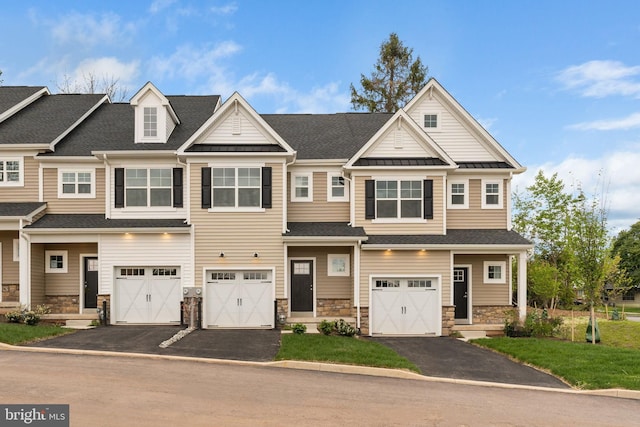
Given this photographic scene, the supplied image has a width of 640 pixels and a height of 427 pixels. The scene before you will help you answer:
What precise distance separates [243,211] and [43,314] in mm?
8232

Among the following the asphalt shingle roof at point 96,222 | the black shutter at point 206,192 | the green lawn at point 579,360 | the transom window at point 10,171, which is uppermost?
the transom window at point 10,171

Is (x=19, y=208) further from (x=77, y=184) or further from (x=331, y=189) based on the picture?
(x=331, y=189)

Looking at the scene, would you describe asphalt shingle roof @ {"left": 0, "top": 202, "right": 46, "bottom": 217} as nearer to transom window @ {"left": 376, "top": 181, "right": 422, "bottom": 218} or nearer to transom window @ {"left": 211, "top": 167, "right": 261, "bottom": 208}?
transom window @ {"left": 211, "top": 167, "right": 261, "bottom": 208}

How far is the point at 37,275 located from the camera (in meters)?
19.3

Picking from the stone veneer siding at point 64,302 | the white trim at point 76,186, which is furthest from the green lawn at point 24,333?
the white trim at point 76,186

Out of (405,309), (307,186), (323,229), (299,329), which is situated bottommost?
(299,329)

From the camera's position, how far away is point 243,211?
61.0 feet

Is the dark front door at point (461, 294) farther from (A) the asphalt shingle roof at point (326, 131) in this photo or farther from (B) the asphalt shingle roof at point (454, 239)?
(A) the asphalt shingle roof at point (326, 131)

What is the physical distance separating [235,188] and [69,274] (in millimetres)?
7730

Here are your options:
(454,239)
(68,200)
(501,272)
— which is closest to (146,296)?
(68,200)

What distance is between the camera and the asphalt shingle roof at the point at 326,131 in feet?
67.6

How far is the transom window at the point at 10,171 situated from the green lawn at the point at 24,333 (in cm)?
636

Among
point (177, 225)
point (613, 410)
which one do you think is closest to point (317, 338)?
point (177, 225)

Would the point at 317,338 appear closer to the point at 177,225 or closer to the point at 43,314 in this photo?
the point at 177,225
